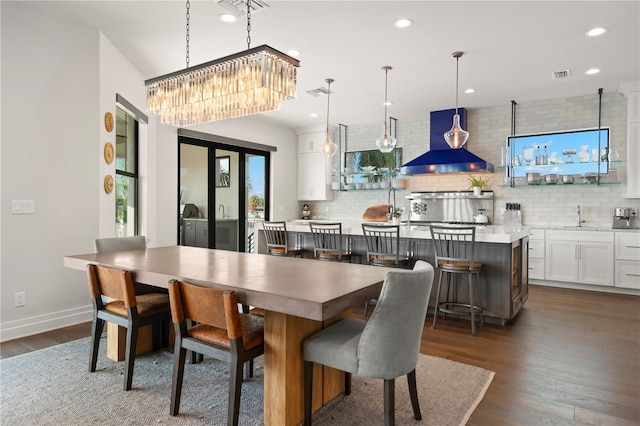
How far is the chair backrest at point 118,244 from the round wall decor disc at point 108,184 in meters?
0.94

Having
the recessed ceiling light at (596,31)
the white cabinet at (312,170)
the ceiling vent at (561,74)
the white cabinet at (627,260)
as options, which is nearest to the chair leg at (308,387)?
the recessed ceiling light at (596,31)

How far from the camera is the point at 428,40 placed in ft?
12.7

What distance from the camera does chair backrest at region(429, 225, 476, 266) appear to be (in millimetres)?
3639

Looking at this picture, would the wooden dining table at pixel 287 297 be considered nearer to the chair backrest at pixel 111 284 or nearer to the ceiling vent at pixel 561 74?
the chair backrest at pixel 111 284

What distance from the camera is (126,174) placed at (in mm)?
4805

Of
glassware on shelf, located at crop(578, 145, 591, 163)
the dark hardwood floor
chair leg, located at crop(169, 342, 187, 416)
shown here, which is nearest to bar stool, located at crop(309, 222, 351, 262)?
the dark hardwood floor

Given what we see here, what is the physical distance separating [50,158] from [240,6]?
2.18 metres

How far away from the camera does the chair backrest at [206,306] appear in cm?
184

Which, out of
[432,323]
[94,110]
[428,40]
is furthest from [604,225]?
[94,110]

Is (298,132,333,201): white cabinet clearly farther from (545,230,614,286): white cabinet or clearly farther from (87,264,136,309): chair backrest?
(87,264,136,309): chair backrest

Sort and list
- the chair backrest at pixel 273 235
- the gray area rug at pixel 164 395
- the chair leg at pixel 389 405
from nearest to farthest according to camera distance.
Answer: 1. the chair leg at pixel 389 405
2. the gray area rug at pixel 164 395
3. the chair backrest at pixel 273 235

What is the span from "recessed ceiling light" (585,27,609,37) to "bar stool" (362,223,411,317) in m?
2.50

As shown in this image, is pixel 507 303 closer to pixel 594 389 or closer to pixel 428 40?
pixel 594 389

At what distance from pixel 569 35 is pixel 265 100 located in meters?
3.00
